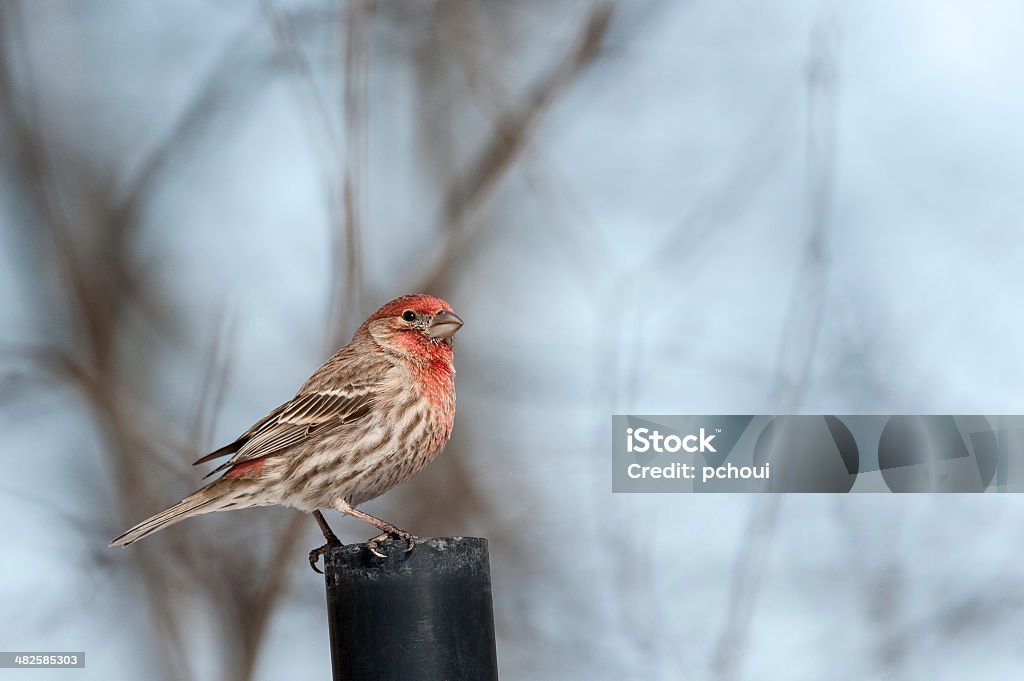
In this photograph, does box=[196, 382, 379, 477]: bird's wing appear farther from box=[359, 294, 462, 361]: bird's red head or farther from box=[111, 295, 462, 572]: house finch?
box=[359, 294, 462, 361]: bird's red head

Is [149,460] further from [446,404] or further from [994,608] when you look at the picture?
[994,608]

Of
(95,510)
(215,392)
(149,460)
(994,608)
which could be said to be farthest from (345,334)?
(994,608)

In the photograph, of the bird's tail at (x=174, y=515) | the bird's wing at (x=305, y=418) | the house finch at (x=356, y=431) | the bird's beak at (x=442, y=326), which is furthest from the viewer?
the bird's beak at (x=442, y=326)

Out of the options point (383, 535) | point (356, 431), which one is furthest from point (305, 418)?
point (383, 535)

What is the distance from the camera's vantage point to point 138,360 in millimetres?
9883

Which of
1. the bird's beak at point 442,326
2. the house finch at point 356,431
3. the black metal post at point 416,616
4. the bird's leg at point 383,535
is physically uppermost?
the bird's beak at point 442,326

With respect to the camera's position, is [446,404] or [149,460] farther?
[149,460]

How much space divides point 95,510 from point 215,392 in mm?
1952

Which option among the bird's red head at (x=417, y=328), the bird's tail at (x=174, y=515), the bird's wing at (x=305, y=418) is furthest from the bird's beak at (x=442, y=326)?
the bird's tail at (x=174, y=515)

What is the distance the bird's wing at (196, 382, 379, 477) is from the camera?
548 cm

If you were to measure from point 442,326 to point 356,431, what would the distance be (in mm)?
580

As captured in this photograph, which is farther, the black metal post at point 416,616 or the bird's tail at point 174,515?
the bird's tail at point 174,515

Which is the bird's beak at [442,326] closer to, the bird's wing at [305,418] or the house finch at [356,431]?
the house finch at [356,431]

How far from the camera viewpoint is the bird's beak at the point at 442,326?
221 inches
